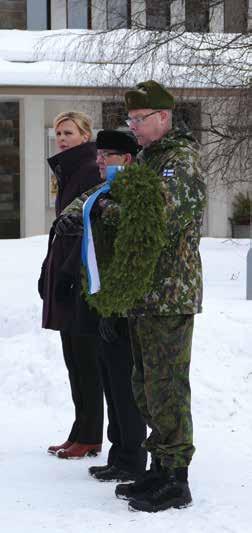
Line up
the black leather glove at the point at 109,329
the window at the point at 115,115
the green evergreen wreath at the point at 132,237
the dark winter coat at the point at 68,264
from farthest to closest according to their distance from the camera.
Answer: the window at the point at 115,115
the dark winter coat at the point at 68,264
the black leather glove at the point at 109,329
the green evergreen wreath at the point at 132,237

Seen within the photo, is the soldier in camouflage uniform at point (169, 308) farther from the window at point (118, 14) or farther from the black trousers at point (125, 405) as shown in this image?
the window at point (118, 14)

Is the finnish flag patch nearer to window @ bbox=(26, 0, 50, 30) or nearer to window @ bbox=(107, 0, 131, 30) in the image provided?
window @ bbox=(107, 0, 131, 30)

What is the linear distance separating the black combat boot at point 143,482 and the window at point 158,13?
1142 centimetres

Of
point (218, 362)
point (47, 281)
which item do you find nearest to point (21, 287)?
point (218, 362)

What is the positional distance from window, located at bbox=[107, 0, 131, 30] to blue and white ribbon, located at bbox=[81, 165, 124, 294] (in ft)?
36.6

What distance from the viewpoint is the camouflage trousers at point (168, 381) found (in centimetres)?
522

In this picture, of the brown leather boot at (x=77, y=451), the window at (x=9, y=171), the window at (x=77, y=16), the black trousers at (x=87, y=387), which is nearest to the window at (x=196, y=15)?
the black trousers at (x=87, y=387)

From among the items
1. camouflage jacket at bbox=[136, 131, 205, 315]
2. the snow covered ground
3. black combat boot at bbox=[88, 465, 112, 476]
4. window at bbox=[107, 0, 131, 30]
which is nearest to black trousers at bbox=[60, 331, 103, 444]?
the snow covered ground

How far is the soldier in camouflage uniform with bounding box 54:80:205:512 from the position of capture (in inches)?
202

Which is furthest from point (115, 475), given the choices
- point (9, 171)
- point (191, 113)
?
point (9, 171)

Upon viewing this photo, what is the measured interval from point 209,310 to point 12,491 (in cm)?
425

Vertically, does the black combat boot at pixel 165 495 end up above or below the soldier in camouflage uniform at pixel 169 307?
below

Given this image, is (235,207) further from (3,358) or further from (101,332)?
(101,332)

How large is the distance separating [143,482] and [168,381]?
1.60 feet
